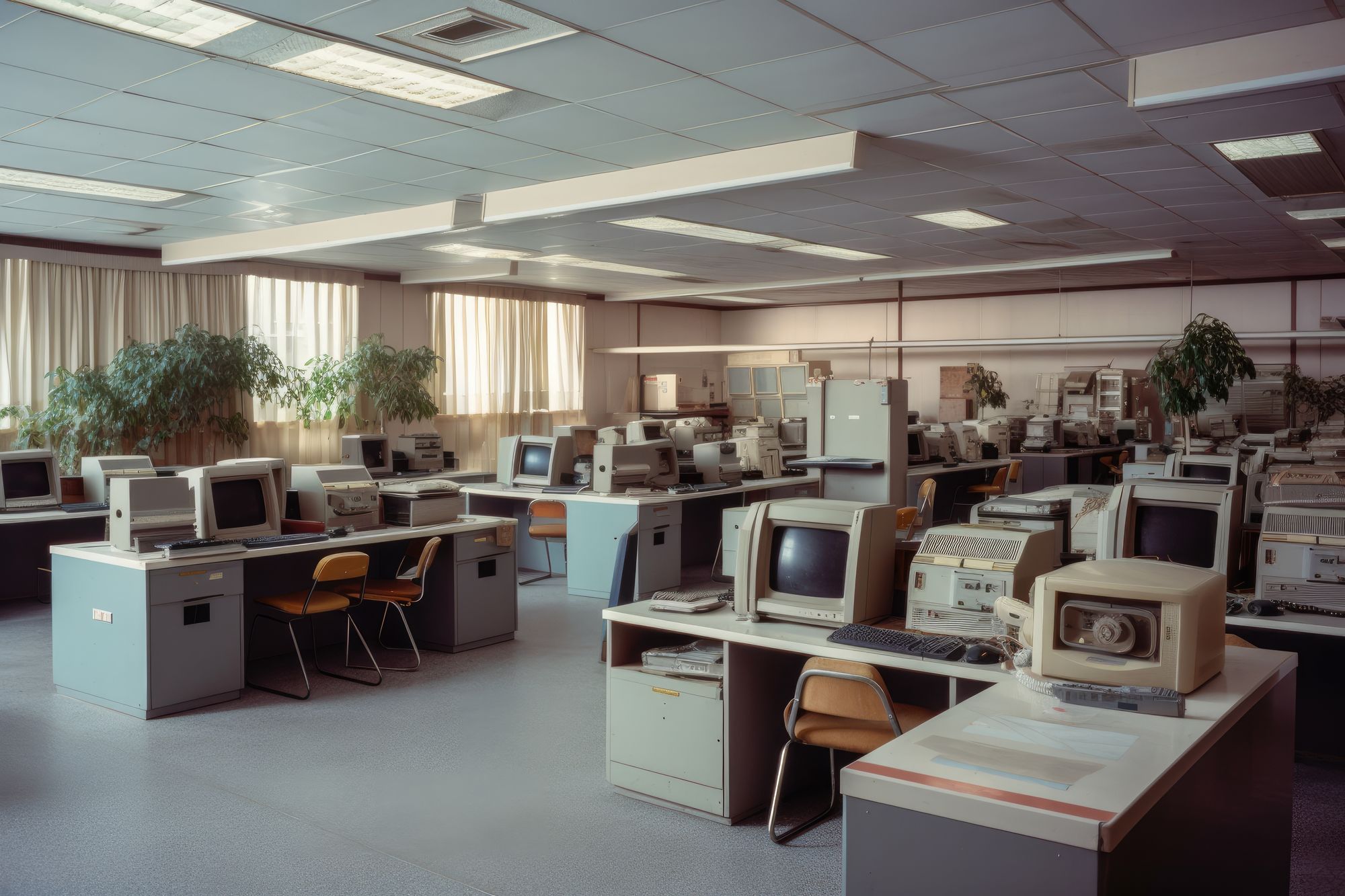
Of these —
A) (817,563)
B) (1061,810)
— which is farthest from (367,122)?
(1061,810)

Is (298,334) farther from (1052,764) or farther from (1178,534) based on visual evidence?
(1052,764)

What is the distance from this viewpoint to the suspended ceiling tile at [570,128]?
5105 millimetres

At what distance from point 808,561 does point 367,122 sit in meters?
3.45

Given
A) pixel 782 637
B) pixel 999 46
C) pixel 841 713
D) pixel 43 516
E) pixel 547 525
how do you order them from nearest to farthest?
pixel 841 713, pixel 782 637, pixel 999 46, pixel 43 516, pixel 547 525

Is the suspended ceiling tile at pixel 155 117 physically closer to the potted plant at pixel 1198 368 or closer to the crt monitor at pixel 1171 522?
the crt monitor at pixel 1171 522

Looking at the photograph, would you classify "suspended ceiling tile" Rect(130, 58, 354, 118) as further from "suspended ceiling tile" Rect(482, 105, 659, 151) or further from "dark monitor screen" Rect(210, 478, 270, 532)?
"dark monitor screen" Rect(210, 478, 270, 532)

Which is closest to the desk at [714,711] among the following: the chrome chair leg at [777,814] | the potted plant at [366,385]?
the chrome chair leg at [777,814]

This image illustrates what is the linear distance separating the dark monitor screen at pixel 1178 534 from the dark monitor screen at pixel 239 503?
4.53 meters

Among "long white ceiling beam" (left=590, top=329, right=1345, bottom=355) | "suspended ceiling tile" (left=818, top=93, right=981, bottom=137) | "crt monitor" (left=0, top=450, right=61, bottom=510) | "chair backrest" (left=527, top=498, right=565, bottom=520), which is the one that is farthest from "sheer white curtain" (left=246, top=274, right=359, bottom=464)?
"suspended ceiling tile" (left=818, top=93, right=981, bottom=137)

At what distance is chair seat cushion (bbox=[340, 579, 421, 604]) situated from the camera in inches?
218

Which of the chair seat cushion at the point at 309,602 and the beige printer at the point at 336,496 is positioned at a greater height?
the beige printer at the point at 336,496

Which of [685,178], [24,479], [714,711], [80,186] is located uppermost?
[80,186]

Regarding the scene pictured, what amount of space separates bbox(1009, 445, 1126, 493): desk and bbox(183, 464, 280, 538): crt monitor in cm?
873

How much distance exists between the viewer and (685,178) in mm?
6180
